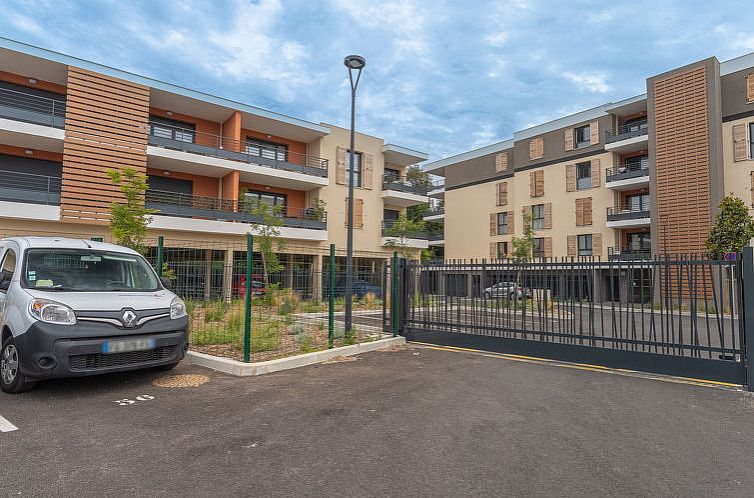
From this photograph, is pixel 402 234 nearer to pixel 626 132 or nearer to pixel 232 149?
pixel 232 149

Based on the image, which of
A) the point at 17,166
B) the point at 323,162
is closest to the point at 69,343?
the point at 17,166

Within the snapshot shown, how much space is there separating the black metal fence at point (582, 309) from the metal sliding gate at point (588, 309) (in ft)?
0.06

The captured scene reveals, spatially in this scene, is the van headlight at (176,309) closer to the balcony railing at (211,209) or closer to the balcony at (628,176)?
the balcony railing at (211,209)

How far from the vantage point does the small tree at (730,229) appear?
2073 cm

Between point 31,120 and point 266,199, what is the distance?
11.1m

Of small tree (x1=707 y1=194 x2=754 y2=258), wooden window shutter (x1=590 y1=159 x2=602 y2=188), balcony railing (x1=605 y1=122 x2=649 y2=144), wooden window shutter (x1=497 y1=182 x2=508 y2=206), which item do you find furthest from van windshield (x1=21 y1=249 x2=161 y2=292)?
wooden window shutter (x1=497 y1=182 x2=508 y2=206)

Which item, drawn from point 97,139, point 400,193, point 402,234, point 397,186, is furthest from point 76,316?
point 397,186

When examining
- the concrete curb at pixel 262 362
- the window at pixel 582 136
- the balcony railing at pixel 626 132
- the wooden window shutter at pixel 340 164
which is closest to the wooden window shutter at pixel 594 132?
the window at pixel 582 136

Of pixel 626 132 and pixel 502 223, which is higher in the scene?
pixel 626 132

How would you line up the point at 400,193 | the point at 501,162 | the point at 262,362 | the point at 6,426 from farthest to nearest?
the point at 501,162, the point at 400,193, the point at 262,362, the point at 6,426

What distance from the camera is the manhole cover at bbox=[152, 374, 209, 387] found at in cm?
595

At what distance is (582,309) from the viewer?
7746 mm

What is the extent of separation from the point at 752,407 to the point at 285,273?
802 cm

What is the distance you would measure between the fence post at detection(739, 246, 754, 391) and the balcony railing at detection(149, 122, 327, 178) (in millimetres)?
20991
